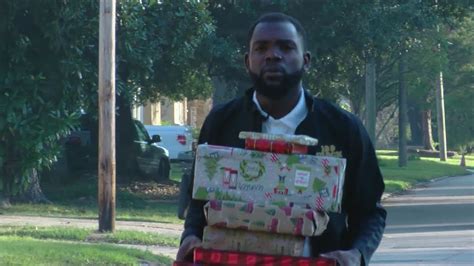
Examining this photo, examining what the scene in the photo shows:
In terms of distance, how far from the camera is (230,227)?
3.37m

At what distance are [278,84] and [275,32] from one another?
17 centimetres

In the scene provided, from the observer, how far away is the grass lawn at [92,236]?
14.9 meters

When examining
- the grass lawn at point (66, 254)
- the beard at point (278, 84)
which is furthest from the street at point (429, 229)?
the beard at point (278, 84)

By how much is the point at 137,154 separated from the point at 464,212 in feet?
25.5

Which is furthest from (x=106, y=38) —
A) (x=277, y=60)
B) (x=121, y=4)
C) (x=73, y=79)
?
(x=277, y=60)

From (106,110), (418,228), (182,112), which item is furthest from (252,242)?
(182,112)

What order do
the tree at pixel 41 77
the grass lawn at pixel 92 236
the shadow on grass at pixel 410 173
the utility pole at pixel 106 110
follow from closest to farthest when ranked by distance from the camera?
1. the tree at pixel 41 77
2. the utility pole at pixel 106 110
3. the grass lawn at pixel 92 236
4. the shadow on grass at pixel 410 173

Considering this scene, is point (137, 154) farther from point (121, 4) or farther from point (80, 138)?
point (121, 4)

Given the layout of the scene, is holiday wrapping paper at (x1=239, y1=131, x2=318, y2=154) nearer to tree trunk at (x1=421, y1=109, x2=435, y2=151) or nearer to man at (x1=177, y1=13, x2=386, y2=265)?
man at (x1=177, y1=13, x2=386, y2=265)

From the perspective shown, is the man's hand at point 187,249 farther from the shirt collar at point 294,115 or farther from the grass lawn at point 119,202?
the grass lawn at point 119,202

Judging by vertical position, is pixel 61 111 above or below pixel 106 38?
below

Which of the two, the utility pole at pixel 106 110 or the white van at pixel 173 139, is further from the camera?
the white van at pixel 173 139

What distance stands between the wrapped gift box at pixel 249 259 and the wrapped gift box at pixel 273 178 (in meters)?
0.16

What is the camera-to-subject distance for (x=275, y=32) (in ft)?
11.9
